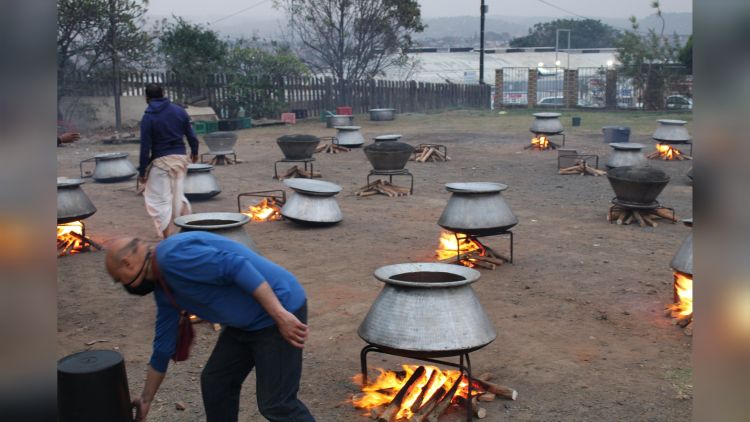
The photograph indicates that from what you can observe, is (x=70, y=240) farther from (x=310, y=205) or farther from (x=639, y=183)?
(x=639, y=183)

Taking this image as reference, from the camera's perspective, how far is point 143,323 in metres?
6.33

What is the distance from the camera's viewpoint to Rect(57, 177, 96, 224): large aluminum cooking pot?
8242mm

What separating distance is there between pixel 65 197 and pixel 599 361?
20.6 feet

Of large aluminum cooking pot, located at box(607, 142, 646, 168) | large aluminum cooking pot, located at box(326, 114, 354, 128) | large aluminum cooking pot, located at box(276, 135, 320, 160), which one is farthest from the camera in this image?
large aluminum cooking pot, located at box(326, 114, 354, 128)

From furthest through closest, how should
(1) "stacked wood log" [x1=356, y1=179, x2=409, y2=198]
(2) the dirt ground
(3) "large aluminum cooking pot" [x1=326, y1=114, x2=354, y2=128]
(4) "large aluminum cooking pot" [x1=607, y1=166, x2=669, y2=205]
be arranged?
(3) "large aluminum cooking pot" [x1=326, y1=114, x2=354, y2=128], (1) "stacked wood log" [x1=356, y1=179, x2=409, y2=198], (4) "large aluminum cooking pot" [x1=607, y1=166, x2=669, y2=205], (2) the dirt ground

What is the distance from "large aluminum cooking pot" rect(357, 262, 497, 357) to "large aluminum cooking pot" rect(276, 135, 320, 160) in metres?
9.72

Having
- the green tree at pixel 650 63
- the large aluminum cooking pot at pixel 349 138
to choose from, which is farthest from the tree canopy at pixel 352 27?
the large aluminum cooking pot at pixel 349 138

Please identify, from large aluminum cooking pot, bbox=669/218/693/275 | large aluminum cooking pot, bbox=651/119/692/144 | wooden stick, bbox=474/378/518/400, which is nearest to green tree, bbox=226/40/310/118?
large aluminum cooking pot, bbox=651/119/692/144

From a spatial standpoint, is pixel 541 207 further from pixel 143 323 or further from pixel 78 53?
pixel 78 53

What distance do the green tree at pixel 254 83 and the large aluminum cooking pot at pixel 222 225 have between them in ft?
67.6

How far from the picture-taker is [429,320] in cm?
425

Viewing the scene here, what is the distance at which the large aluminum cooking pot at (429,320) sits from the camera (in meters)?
4.23

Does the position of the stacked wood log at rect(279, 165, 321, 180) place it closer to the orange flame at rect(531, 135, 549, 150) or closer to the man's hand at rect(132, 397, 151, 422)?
the orange flame at rect(531, 135, 549, 150)

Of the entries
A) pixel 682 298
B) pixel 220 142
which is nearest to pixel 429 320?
pixel 682 298
